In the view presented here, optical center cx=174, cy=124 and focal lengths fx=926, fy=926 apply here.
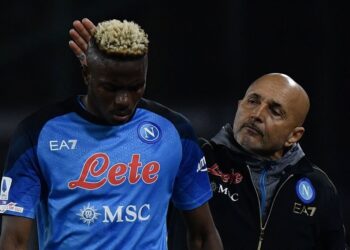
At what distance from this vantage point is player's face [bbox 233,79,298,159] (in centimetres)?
332

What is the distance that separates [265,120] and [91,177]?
0.94m

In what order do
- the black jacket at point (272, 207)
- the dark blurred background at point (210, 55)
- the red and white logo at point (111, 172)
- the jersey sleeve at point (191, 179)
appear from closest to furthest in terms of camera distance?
the red and white logo at point (111, 172)
the jersey sleeve at point (191, 179)
the black jacket at point (272, 207)
the dark blurred background at point (210, 55)

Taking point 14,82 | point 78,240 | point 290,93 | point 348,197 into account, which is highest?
point 290,93

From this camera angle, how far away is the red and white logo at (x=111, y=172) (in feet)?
8.46

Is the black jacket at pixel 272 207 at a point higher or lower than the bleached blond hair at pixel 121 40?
lower

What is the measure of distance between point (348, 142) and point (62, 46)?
1.68 metres

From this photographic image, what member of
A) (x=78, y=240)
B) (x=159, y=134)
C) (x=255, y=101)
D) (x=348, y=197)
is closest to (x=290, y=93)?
(x=255, y=101)

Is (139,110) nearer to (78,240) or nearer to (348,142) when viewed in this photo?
(78,240)

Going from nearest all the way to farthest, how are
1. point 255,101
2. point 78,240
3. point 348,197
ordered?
point 78,240 < point 255,101 < point 348,197

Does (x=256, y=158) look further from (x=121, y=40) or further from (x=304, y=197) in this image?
(x=121, y=40)

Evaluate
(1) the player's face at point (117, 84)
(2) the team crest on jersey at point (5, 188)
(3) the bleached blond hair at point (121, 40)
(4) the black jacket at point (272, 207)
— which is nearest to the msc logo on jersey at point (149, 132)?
(1) the player's face at point (117, 84)

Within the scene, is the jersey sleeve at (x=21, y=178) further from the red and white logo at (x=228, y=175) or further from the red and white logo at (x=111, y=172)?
the red and white logo at (x=228, y=175)

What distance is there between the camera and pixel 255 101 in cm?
338

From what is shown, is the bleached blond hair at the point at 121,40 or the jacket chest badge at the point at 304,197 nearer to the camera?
the bleached blond hair at the point at 121,40
